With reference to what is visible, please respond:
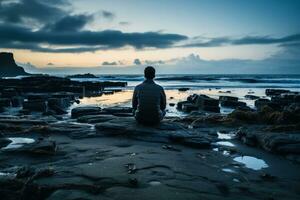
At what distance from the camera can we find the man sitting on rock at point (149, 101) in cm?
977

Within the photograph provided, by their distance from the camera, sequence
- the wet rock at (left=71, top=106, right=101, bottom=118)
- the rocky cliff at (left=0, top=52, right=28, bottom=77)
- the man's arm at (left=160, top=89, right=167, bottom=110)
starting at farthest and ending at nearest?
the rocky cliff at (left=0, top=52, right=28, bottom=77), the wet rock at (left=71, top=106, right=101, bottom=118), the man's arm at (left=160, top=89, right=167, bottom=110)

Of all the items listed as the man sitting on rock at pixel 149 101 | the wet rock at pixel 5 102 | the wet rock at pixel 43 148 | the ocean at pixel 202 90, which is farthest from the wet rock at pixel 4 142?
the wet rock at pixel 5 102

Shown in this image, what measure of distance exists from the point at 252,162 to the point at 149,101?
11.2 feet

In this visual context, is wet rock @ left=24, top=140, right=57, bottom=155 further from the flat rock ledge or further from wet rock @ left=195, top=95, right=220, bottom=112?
wet rock @ left=195, top=95, right=220, bottom=112

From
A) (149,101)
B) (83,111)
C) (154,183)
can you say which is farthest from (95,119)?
(154,183)

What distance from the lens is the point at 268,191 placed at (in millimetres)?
5301

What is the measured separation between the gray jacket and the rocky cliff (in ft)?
464

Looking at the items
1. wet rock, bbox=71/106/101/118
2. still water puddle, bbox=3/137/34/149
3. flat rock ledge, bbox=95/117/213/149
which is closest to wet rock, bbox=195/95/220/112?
wet rock, bbox=71/106/101/118

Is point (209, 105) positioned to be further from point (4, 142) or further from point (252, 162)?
point (4, 142)

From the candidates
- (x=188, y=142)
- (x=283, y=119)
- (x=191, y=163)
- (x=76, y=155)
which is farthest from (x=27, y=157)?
(x=283, y=119)

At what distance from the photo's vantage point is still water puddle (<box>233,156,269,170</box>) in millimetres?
7103

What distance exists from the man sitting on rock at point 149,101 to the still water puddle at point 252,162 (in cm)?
287

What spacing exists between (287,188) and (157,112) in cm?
479

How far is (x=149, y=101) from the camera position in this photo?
32.1 feet
